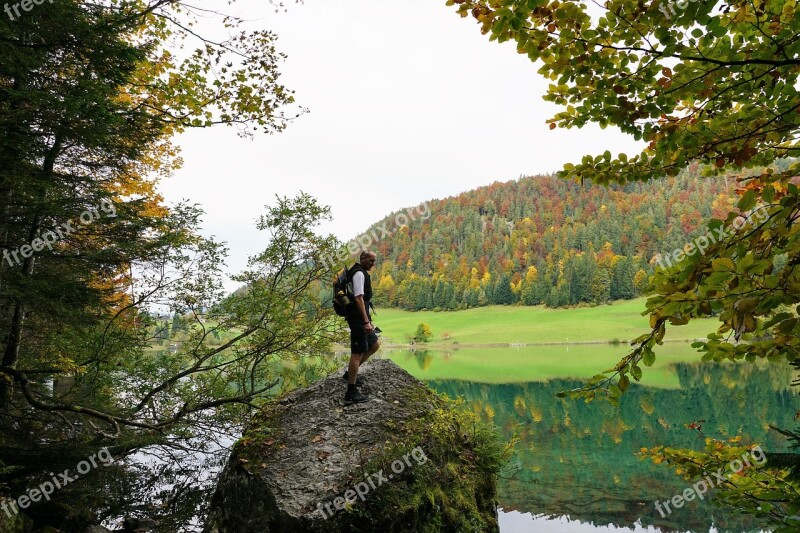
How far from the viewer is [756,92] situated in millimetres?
2947

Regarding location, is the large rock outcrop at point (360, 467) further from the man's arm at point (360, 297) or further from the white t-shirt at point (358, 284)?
the white t-shirt at point (358, 284)

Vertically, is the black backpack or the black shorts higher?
the black backpack

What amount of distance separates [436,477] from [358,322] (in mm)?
2727

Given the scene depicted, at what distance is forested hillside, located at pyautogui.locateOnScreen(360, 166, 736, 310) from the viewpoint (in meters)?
133

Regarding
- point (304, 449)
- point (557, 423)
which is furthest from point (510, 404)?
point (304, 449)

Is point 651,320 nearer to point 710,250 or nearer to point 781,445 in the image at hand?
point 710,250

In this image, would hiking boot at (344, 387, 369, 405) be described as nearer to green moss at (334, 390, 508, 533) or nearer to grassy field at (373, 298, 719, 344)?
green moss at (334, 390, 508, 533)

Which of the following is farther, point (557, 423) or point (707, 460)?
point (557, 423)

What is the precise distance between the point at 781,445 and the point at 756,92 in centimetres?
2034

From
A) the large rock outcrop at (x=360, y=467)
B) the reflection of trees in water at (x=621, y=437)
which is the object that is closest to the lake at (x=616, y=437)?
the reflection of trees in water at (x=621, y=437)

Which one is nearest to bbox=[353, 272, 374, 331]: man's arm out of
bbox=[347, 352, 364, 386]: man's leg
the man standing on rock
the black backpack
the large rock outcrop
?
the man standing on rock

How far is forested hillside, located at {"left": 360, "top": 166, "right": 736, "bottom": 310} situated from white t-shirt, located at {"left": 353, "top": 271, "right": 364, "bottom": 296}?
122m

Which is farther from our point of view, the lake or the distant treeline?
the distant treeline

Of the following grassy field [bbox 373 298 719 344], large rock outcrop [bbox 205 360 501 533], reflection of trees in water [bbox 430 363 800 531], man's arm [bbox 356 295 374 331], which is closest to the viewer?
large rock outcrop [bbox 205 360 501 533]
